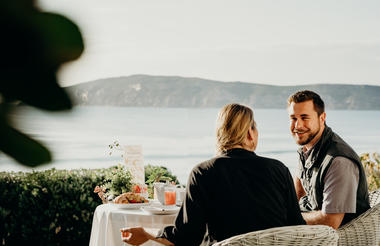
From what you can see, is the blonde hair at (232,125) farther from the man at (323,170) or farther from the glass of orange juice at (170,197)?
the glass of orange juice at (170,197)

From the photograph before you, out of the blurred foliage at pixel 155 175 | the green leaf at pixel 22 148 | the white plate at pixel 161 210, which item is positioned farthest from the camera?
the blurred foliage at pixel 155 175

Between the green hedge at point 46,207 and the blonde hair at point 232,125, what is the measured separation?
9.05 feet

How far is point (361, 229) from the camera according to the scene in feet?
8.98

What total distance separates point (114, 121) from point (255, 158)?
1146 inches

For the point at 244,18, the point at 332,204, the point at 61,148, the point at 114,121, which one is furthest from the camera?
the point at 114,121

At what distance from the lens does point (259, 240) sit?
199cm

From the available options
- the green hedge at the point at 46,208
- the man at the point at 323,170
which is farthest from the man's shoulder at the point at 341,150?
the green hedge at the point at 46,208

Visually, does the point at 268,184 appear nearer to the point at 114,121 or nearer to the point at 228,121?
the point at 228,121

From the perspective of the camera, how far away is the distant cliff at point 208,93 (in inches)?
1087

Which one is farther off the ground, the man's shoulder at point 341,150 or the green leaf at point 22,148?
the green leaf at point 22,148

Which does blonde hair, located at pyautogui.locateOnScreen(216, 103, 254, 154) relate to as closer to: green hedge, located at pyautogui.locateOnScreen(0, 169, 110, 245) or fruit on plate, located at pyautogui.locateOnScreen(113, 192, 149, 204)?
fruit on plate, located at pyautogui.locateOnScreen(113, 192, 149, 204)

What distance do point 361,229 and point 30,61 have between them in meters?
2.18

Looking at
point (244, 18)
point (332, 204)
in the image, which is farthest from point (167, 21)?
point (332, 204)

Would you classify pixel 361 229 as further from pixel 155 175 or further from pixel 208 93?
pixel 208 93
